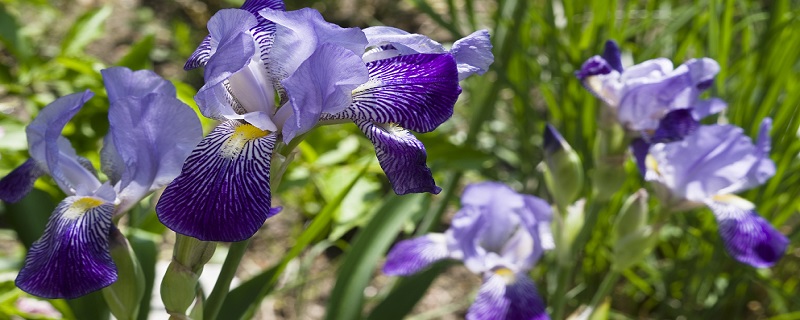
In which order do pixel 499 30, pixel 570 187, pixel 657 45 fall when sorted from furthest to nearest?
pixel 499 30
pixel 657 45
pixel 570 187

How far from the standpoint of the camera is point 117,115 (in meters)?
0.61

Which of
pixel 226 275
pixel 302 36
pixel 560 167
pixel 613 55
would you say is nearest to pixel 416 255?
→ pixel 560 167

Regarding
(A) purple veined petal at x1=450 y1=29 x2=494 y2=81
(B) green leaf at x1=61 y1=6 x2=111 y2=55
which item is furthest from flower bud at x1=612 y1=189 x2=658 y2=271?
(B) green leaf at x1=61 y1=6 x2=111 y2=55

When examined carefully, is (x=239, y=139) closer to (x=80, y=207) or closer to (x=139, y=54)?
(x=80, y=207)

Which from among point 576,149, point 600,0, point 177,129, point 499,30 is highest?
point 177,129

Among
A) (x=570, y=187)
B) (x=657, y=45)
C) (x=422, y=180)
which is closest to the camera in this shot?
(x=422, y=180)

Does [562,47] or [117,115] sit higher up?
[117,115]

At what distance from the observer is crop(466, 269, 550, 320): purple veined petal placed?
0.99 meters

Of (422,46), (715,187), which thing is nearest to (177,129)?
(422,46)

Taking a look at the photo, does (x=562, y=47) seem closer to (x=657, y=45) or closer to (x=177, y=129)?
(x=657, y=45)

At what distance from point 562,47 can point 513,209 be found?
40 cm

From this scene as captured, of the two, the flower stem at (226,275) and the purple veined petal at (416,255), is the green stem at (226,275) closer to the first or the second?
the flower stem at (226,275)

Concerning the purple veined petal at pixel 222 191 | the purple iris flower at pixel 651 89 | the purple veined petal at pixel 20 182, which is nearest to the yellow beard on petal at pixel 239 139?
the purple veined petal at pixel 222 191

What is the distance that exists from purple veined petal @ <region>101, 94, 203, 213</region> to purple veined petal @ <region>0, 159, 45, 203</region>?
8 centimetres
